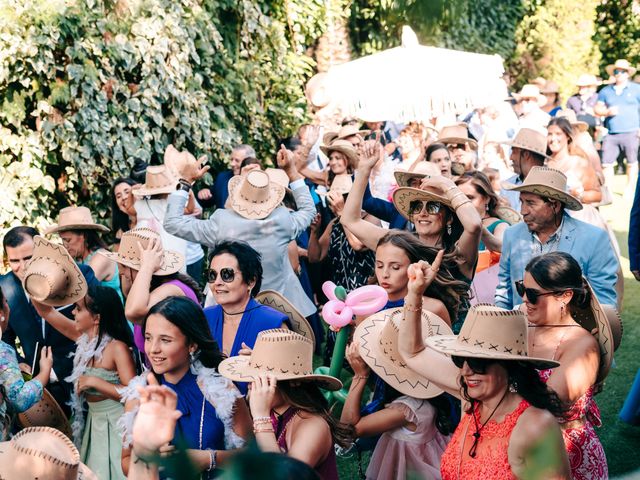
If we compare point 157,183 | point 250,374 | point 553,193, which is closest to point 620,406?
point 553,193

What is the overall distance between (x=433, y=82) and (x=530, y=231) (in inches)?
→ 197

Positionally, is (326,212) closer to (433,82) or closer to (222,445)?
(433,82)

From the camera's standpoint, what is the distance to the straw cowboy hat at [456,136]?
9031mm

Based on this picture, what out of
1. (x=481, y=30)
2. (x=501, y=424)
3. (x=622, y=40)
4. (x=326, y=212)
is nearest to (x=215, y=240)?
(x=326, y=212)

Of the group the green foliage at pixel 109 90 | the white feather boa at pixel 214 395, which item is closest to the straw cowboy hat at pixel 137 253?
the white feather boa at pixel 214 395

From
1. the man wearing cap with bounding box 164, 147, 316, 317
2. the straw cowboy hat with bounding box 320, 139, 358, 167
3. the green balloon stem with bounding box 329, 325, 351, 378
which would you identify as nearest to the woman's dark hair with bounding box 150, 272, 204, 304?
the man wearing cap with bounding box 164, 147, 316, 317

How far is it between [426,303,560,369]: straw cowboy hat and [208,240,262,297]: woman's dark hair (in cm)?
161

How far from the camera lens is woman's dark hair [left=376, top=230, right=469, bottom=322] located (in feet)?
15.2

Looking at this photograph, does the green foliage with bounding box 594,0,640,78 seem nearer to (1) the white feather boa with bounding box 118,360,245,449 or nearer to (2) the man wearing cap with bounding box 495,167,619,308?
(2) the man wearing cap with bounding box 495,167,619,308

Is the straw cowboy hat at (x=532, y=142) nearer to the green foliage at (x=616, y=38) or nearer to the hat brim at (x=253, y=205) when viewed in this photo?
the hat brim at (x=253, y=205)

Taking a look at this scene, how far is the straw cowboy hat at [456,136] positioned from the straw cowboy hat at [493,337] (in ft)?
18.5

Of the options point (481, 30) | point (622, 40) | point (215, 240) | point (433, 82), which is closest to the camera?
point (215, 240)

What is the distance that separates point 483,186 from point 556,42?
17.2m

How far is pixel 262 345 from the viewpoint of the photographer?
3605 mm
